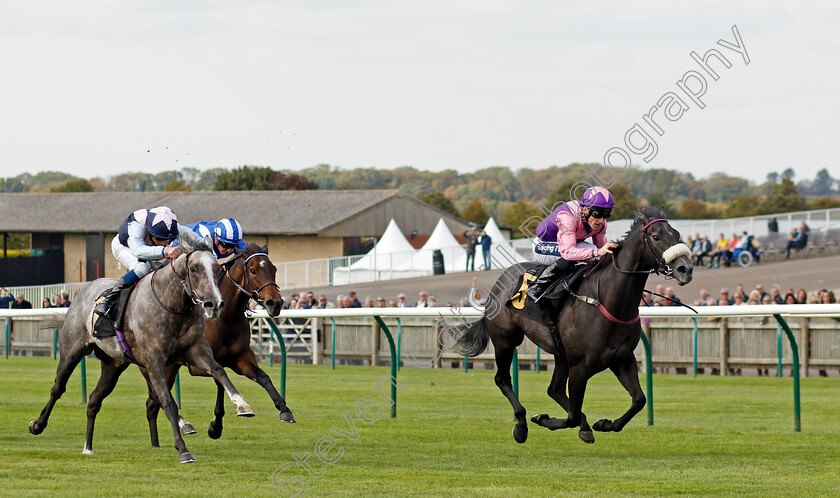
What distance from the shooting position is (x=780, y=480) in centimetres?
703

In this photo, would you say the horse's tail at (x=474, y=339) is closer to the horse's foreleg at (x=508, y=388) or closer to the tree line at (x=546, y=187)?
the horse's foreleg at (x=508, y=388)

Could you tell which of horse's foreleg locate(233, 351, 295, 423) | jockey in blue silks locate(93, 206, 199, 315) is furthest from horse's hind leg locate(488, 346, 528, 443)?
jockey in blue silks locate(93, 206, 199, 315)

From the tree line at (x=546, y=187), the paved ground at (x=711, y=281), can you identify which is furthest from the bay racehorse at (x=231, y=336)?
the tree line at (x=546, y=187)

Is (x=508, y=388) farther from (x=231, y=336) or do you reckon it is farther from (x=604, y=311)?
(x=231, y=336)

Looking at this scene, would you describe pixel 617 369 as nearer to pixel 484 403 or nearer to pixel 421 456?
pixel 421 456

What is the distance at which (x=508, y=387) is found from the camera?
345 inches

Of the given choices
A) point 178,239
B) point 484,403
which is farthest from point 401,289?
point 178,239

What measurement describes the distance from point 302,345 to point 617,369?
1377 centimetres

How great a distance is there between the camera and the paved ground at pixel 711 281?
30.3 m

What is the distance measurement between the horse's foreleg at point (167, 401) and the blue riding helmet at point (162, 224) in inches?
44.1

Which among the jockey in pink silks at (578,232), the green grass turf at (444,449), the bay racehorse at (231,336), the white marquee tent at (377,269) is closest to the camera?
the green grass turf at (444,449)

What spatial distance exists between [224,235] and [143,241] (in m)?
0.65

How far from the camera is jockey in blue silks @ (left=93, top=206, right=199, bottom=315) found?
841 centimetres

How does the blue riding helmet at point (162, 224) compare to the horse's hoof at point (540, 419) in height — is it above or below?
above
